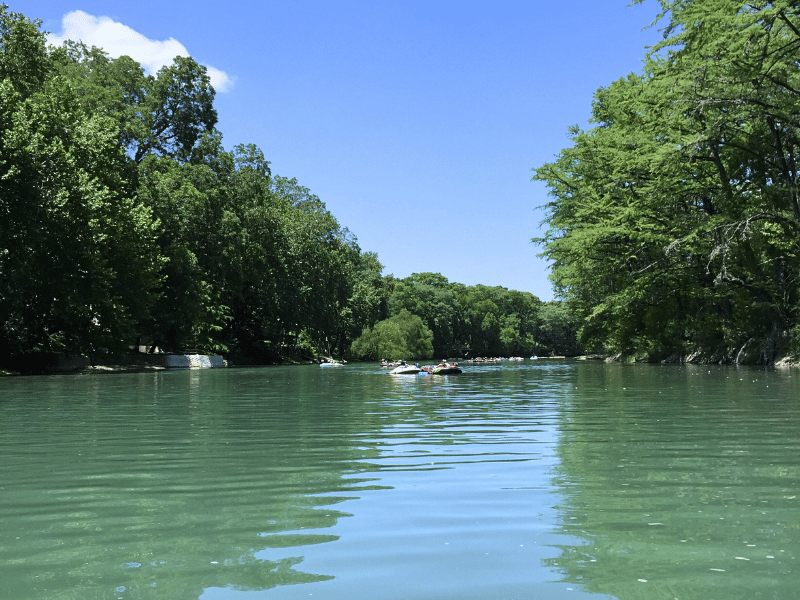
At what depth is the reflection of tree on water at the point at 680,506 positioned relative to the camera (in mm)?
4336

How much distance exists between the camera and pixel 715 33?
103 ft

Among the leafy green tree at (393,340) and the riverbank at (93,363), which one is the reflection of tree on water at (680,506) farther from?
the leafy green tree at (393,340)

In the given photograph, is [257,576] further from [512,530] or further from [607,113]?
[607,113]

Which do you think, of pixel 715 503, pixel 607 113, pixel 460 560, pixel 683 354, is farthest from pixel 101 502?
pixel 607 113

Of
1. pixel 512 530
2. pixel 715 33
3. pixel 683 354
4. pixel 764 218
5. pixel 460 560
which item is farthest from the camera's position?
pixel 683 354

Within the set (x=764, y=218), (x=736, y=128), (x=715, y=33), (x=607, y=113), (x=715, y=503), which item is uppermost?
(x=607, y=113)

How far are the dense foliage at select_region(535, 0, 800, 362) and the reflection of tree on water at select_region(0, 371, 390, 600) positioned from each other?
24132mm

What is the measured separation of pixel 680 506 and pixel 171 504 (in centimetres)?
423

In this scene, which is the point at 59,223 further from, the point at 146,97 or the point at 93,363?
the point at 146,97

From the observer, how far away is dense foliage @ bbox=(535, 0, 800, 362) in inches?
1198

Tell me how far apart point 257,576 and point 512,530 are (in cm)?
194

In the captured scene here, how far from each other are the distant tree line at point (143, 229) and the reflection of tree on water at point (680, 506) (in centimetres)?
3356

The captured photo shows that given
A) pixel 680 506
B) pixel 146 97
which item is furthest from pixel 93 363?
pixel 680 506

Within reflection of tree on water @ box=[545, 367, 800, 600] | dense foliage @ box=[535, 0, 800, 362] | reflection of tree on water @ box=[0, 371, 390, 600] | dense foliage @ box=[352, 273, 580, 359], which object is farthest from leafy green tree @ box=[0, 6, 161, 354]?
dense foliage @ box=[352, 273, 580, 359]
